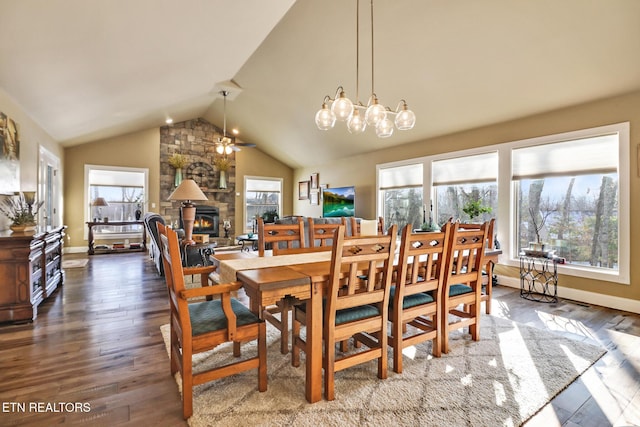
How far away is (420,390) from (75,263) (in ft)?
21.8

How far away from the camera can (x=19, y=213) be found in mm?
3516

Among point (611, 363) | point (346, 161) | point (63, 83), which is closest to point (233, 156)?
point (346, 161)

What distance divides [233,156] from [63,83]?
5.50 meters

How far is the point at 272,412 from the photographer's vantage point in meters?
1.69

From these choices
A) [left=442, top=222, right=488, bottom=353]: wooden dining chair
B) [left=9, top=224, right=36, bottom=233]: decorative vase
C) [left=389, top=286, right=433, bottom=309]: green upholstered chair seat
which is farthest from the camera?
[left=9, top=224, right=36, bottom=233]: decorative vase

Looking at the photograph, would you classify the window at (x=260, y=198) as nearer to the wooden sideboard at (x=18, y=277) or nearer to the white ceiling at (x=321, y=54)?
the white ceiling at (x=321, y=54)

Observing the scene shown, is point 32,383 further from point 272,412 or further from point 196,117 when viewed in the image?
point 196,117

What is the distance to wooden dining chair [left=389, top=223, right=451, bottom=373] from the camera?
2.01m

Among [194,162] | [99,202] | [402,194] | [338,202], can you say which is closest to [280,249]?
[402,194]

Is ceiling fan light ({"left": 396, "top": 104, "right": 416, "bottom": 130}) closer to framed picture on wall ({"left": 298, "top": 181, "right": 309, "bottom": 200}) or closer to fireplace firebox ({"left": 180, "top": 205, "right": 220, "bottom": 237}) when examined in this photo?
framed picture on wall ({"left": 298, "top": 181, "right": 309, "bottom": 200})

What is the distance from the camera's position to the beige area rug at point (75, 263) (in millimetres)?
5597

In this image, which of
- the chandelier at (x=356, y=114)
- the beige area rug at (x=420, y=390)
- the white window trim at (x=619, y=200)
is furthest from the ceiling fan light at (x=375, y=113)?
the white window trim at (x=619, y=200)

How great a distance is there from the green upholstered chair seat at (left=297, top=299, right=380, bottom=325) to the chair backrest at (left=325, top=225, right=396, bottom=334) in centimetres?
5

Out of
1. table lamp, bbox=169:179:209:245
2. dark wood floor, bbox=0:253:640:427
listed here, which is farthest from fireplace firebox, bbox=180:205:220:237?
table lamp, bbox=169:179:209:245
